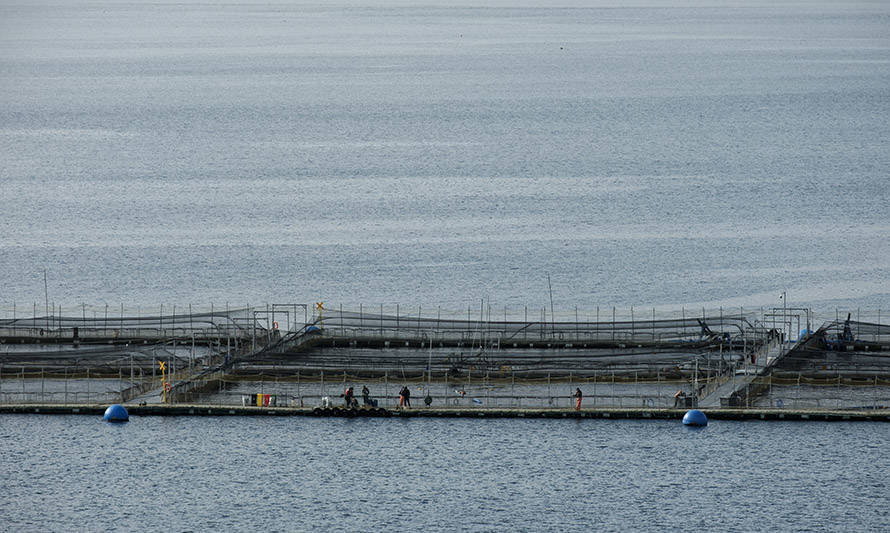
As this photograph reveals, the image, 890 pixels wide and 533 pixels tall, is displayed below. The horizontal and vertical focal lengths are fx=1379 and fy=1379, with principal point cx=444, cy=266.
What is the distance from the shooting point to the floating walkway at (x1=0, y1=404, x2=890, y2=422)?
7606 cm

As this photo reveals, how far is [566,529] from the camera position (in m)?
61.9

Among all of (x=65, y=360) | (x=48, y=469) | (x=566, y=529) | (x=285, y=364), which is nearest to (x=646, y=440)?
(x=566, y=529)

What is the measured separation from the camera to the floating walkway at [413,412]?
76.1 metres

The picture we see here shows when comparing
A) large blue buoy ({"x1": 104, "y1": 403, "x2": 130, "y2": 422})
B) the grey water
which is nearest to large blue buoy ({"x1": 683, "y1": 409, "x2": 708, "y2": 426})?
the grey water

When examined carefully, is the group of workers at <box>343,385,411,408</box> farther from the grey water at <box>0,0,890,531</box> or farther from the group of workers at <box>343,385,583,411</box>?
the grey water at <box>0,0,890,531</box>

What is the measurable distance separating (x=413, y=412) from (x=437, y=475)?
Result: 28.1 feet

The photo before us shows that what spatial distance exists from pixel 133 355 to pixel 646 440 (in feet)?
111

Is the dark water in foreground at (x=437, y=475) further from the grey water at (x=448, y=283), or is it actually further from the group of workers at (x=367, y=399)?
the group of workers at (x=367, y=399)

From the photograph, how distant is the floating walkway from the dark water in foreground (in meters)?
0.57

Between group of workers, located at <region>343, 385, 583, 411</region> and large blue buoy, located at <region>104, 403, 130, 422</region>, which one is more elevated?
group of workers, located at <region>343, 385, 583, 411</region>

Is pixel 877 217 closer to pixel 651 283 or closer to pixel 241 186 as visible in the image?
pixel 651 283

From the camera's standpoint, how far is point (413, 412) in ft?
254

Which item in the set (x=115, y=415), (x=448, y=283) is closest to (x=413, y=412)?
(x=115, y=415)

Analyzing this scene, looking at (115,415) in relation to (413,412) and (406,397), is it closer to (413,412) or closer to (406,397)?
(406,397)
